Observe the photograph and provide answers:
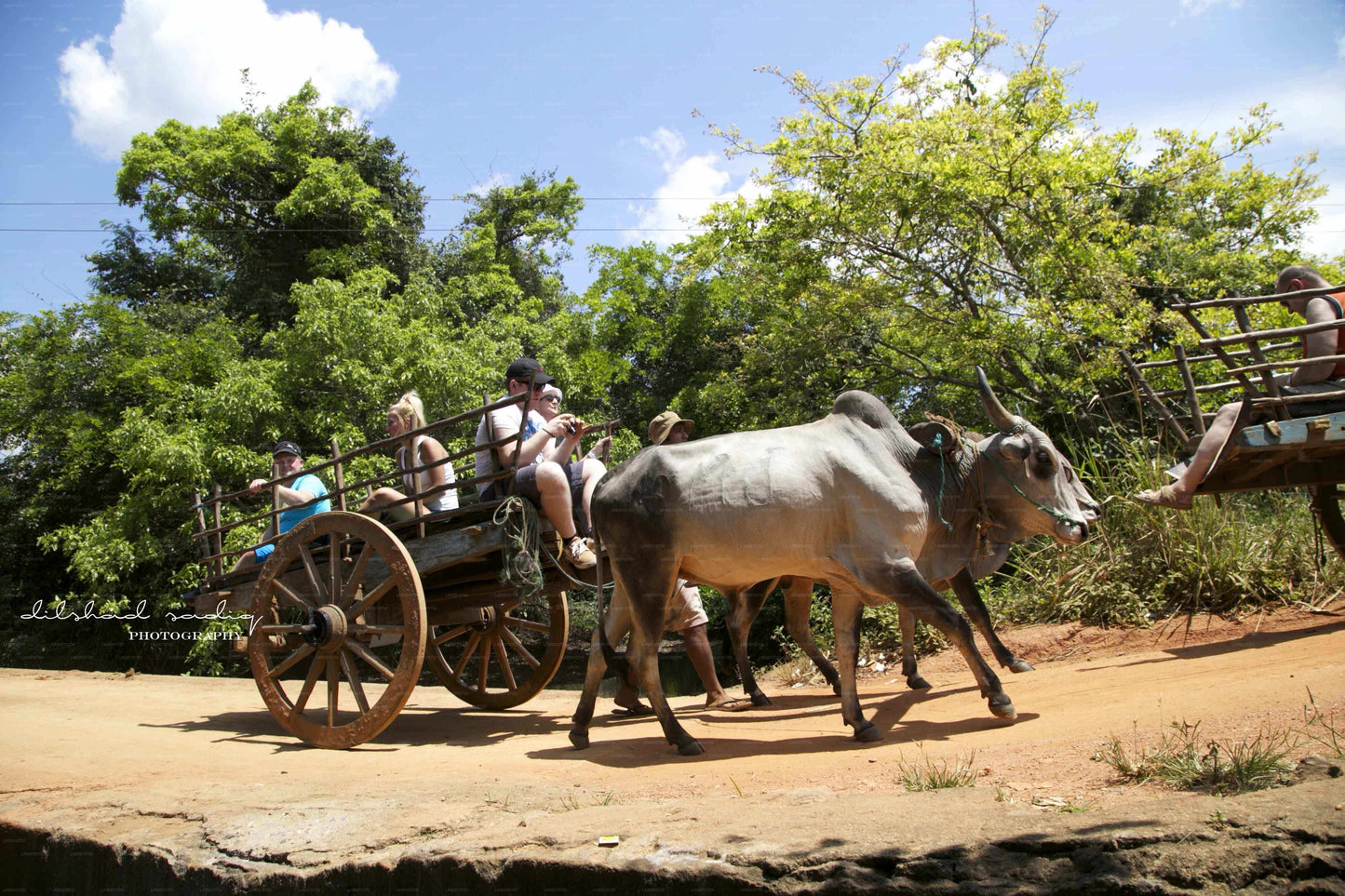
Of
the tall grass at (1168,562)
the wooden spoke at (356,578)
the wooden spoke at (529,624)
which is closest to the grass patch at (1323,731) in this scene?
the tall grass at (1168,562)

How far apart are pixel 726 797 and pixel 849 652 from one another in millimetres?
1772

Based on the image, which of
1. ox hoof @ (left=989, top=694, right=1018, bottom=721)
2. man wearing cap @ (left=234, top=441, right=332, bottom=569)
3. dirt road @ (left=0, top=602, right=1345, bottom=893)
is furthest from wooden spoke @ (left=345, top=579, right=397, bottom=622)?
ox hoof @ (left=989, top=694, right=1018, bottom=721)

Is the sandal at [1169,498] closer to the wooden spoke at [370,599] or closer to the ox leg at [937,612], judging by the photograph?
the ox leg at [937,612]

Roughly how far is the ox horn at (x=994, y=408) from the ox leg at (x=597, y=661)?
96.1 inches

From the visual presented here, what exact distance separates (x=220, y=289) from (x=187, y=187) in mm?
2155

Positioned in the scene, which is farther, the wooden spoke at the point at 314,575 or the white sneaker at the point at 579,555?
the wooden spoke at the point at 314,575

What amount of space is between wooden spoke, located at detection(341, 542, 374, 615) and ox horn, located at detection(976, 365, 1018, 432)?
3758 millimetres

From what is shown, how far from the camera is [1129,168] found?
1372cm

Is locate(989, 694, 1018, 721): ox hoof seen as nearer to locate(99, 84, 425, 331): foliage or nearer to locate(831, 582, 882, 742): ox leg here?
locate(831, 582, 882, 742): ox leg

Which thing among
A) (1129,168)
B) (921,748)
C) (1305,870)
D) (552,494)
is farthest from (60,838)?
(1129,168)

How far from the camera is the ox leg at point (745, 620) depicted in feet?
23.9

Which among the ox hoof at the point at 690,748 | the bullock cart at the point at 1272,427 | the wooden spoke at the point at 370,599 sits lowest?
the ox hoof at the point at 690,748

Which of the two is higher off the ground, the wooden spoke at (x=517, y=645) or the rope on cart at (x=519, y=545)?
the rope on cart at (x=519, y=545)

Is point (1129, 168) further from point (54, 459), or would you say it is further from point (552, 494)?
point (54, 459)
